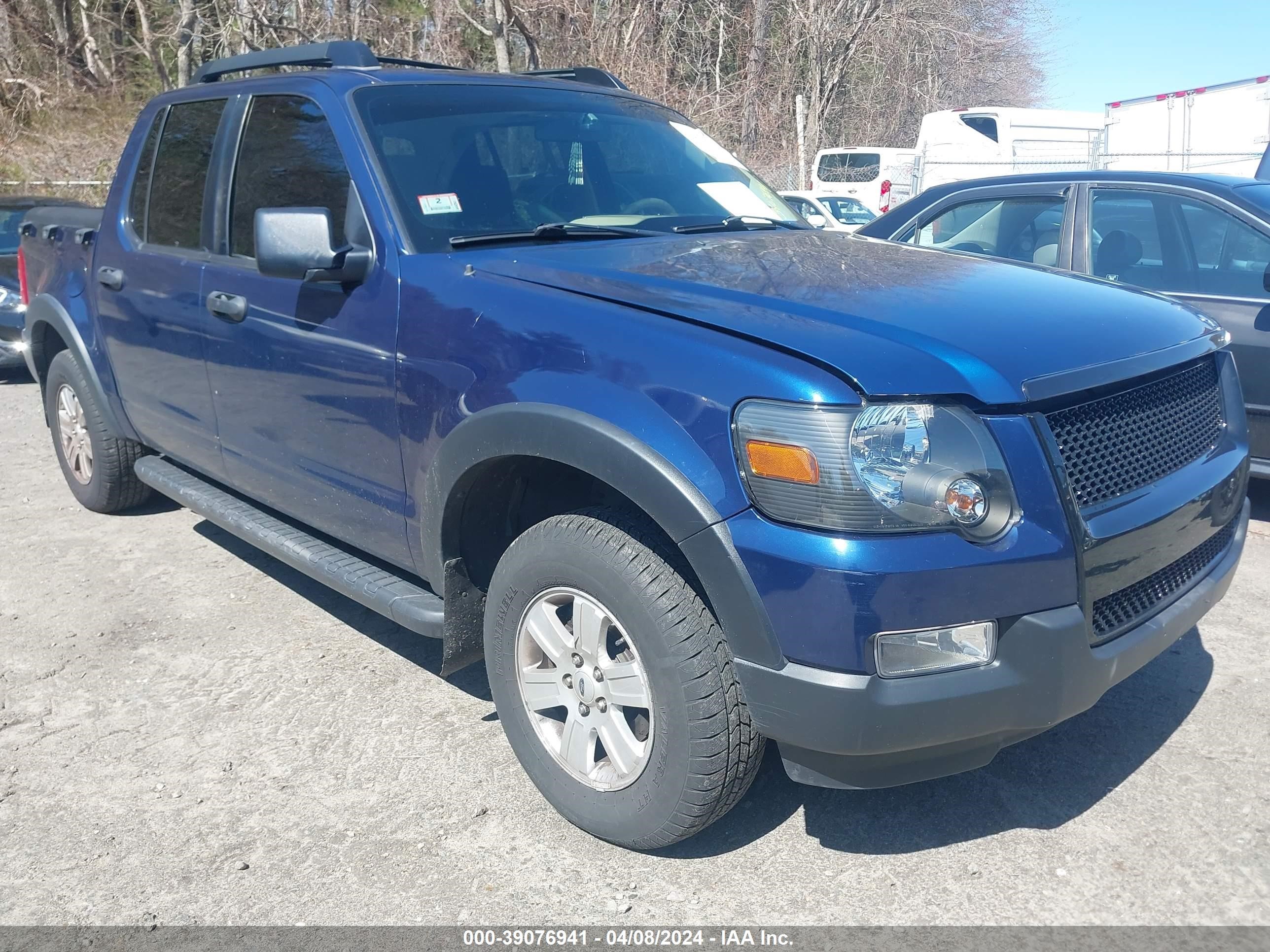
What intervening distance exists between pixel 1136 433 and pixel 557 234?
1688mm

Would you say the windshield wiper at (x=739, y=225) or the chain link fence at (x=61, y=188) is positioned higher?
the chain link fence at (x=61, y=188)

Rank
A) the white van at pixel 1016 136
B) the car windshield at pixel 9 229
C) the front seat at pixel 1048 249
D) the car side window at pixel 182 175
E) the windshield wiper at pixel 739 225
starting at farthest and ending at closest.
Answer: the white van at pixel 1016 136
the car windshield at pixel 9 229
the front seat at pixel 1048 249
the car side window at pixel 182 175
the windshield wiper at pixel 739 225

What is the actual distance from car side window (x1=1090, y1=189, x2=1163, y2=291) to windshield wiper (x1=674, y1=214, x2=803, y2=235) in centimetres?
232

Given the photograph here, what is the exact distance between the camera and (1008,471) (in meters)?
2.30

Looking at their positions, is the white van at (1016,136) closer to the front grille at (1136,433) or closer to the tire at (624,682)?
the front grille at (1136,433)

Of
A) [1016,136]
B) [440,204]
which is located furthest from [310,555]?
[1016,136]

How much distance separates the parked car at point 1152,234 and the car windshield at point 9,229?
7723mm

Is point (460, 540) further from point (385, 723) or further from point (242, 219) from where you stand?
point (242, 219)

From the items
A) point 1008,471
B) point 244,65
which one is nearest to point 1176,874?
point 1008,471

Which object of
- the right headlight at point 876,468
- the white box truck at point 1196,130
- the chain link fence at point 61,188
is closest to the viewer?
the right headlight at point 876,468

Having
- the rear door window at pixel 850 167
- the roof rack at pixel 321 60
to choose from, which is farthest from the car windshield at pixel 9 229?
the rear door window at pixel 850 167

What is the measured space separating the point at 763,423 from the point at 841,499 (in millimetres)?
223

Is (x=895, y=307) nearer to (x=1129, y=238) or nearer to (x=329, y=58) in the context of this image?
(x=329, y=58)

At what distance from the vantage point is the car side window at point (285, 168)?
11.3 feet
